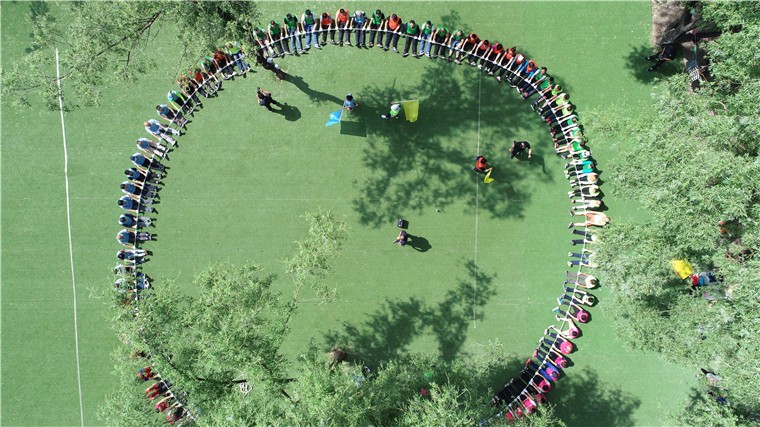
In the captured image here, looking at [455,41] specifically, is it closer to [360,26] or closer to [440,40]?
[440,40]

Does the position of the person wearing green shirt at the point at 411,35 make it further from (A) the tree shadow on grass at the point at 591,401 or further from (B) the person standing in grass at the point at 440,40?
(A) the tree shadow on grass at the point at 591,401

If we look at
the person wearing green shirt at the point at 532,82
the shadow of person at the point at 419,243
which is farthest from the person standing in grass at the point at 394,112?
the person wearing green shirt at the point at 532,82

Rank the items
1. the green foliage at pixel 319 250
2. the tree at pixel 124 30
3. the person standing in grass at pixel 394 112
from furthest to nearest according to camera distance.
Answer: the person standing in grass at pixel 394 112 < the green foliage at pixel 319 250 < the tree at pixel 124 30

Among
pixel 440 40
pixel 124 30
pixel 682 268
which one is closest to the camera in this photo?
pixel 682 268

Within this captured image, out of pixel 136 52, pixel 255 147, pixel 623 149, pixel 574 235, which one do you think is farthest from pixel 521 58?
pixel 136 52

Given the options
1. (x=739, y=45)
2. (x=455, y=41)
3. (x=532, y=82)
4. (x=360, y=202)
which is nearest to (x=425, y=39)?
(x=455, y=41)
